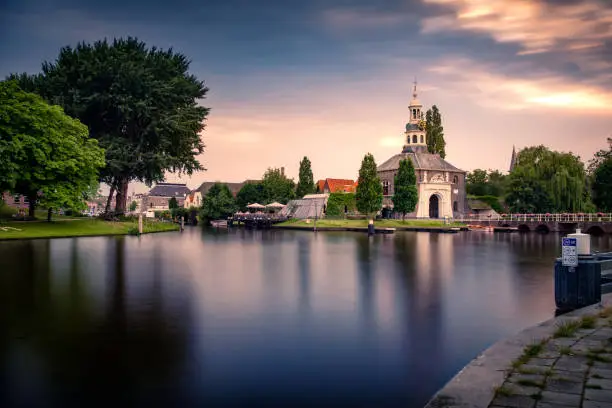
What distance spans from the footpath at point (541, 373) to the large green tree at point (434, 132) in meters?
93.7

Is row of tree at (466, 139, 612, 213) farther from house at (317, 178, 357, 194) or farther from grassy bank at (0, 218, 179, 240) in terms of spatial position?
grassy bank at (0, 218, 179, 240)

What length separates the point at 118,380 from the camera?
8.28 m

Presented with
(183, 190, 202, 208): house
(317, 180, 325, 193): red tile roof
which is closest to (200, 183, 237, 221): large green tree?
(317, 180, 325, 193): red tile roof

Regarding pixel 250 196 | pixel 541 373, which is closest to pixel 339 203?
pixel 250 196

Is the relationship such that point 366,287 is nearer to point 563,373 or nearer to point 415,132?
point 563,373

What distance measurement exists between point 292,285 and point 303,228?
180 feet

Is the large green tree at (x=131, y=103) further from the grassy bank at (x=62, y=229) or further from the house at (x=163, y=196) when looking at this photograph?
the house at (x=163, y=196)

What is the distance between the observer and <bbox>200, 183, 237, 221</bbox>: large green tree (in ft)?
317

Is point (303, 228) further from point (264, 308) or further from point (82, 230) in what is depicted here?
point (264, 308)

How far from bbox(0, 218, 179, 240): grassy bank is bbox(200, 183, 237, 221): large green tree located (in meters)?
37.2

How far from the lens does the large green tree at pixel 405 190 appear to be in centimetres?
7619

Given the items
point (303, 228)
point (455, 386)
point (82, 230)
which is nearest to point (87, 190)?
point (82, 230)

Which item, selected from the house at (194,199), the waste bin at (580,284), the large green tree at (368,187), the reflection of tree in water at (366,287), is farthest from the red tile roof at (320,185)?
the waste bin at (580,284)

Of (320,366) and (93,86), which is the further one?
(93,86)
